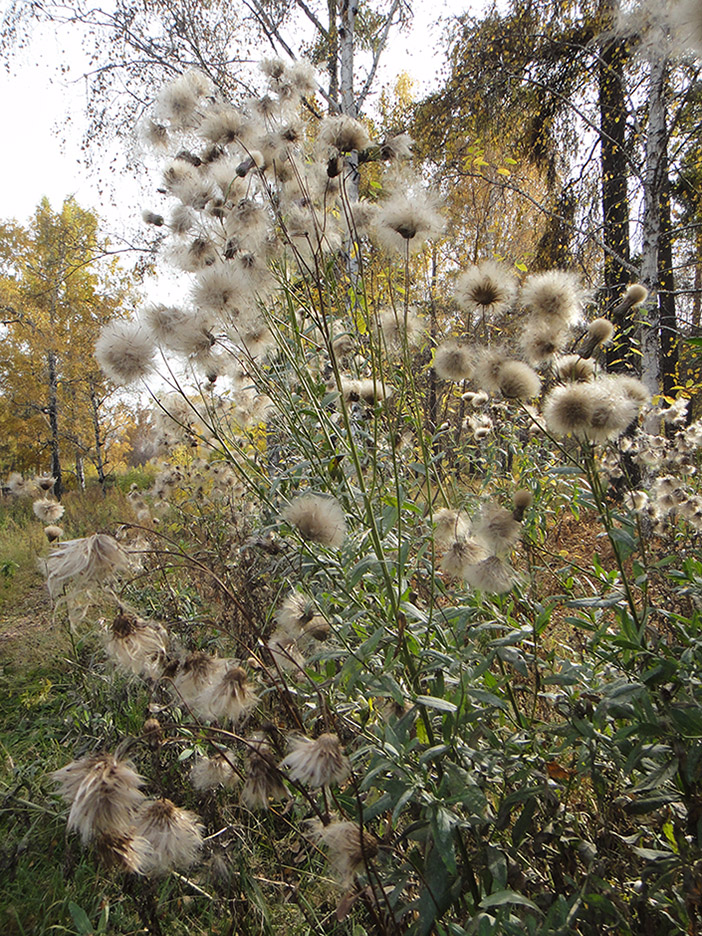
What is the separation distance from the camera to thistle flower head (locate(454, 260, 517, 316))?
1707mm

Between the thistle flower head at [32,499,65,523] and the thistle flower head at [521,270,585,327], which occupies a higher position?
the thistle flower head at [521,270,585,327]

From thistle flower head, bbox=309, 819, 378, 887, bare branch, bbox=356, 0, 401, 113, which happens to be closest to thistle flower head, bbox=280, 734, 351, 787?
thistle flower head, bbox=309, 819, 378, 887

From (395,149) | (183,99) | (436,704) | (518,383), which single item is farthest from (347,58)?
(436,704)

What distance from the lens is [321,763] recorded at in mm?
1127

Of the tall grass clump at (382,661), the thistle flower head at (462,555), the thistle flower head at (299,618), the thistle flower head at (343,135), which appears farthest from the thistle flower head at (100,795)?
the thistle flower head at (343,135)

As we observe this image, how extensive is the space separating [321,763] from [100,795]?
17.2 inches

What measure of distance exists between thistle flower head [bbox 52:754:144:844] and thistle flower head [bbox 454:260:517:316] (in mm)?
1605

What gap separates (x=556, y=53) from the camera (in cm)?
606

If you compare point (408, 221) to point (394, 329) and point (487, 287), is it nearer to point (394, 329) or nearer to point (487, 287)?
point (487, 287)

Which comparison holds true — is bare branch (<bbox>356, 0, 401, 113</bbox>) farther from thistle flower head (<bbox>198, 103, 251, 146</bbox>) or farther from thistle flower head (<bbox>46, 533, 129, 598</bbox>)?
thistle flower head (<bbox>46, 533, 129, 598</bbox>)

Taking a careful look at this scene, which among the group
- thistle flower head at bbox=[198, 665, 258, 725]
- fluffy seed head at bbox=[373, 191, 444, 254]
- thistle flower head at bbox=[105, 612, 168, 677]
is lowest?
thistle flower head at bbox=[198, 665, 258, 725]

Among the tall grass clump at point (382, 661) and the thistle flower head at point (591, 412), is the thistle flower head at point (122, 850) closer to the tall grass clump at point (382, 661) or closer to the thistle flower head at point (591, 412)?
the tall grass clump at point (382, 661)

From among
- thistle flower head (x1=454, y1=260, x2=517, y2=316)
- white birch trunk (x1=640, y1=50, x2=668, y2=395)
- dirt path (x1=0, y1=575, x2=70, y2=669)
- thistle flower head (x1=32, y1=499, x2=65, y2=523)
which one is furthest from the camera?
white birch trunk (x1=640, y1=50, x2=668, y2=395)

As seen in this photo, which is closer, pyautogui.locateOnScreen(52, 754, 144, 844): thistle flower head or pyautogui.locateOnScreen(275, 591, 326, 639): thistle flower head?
pyautogui.locateOnScreen(52, 754, 144, 844): thistle flower head
